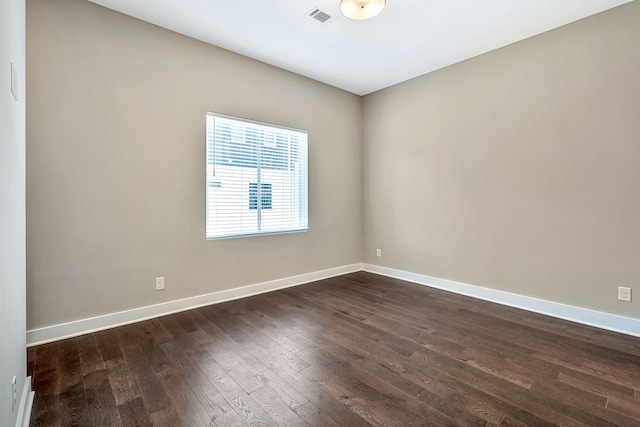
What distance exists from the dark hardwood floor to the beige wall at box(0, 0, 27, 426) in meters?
0.48

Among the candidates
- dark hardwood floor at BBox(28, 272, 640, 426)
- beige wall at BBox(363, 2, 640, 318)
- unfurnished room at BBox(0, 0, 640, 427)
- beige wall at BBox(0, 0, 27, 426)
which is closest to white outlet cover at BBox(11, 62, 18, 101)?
beige wall at BBox(0, 0, 27, 426)

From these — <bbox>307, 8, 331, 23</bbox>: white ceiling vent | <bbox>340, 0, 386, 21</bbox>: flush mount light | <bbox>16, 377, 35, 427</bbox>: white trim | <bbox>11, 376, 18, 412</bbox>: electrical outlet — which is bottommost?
<bbox>16, 377, 35, 427</bbox>: white trim

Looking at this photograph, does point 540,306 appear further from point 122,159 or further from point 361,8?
point 122,159

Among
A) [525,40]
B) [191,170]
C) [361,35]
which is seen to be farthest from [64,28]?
[525,40]

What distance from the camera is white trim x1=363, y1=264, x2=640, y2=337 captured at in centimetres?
260

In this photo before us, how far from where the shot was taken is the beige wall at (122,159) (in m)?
2.36

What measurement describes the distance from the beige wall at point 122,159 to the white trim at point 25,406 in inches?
36.4

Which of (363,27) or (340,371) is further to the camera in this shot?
(363,27)

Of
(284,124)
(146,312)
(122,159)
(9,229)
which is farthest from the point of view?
(284,124)

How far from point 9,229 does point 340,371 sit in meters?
1.96

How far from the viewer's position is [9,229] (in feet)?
4.25

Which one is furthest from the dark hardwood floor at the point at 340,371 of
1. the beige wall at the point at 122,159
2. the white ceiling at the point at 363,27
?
the white ceiling at the point at 363,27

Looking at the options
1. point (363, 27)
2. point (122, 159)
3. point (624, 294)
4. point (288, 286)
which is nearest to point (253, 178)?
point (122, 159)

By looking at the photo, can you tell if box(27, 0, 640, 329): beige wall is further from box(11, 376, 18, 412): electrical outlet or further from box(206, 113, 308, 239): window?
box(11, 376, 18, 412): electrical outlet
